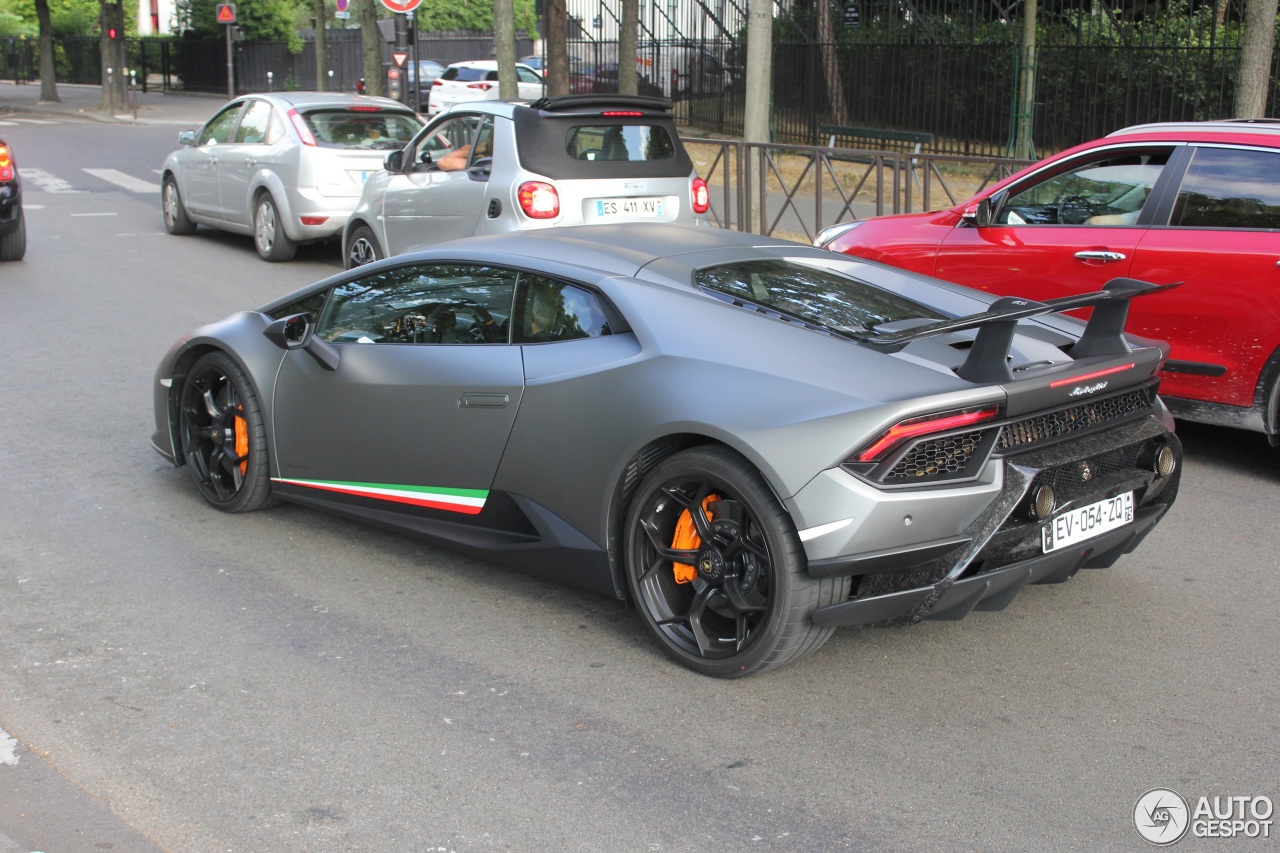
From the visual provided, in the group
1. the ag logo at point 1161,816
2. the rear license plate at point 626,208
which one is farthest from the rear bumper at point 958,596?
the rear license plate at point 626,208

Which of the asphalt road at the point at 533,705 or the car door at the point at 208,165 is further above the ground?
the car door at the point at 208,165

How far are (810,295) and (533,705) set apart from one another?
5.56 ft

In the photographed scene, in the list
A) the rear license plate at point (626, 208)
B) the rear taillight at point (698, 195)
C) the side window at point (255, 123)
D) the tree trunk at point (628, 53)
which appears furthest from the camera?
the tree trunk at point (628, 53)

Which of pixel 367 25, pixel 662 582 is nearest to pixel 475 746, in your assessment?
pixel 662 582

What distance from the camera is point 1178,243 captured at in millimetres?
6723

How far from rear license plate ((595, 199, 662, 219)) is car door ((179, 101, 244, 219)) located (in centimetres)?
573

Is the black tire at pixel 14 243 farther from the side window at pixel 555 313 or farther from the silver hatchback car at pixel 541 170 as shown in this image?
the side window at pixel 555 313

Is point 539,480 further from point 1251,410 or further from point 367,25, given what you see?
point 367,25

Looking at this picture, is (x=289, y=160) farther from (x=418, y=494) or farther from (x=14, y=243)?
(x=418, y=494)

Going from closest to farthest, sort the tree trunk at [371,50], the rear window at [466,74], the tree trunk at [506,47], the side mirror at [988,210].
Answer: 1. the side mirror at [988,210]
2. the tree trunk at [506,47]
3. the tree trunk at [371,50]
4. the rear window at [466,74]

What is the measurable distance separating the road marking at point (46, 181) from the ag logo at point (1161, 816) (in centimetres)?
→ 1968

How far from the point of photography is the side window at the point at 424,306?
5.05 metres

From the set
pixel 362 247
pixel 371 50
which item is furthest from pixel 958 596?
pixel 371 50

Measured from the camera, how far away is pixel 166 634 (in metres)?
4.71
